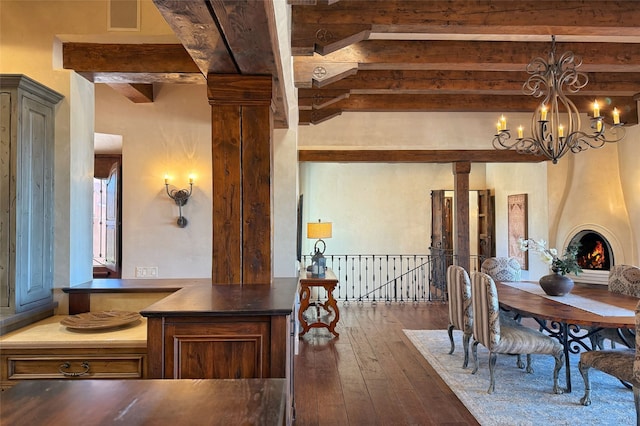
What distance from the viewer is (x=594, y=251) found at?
663 cm

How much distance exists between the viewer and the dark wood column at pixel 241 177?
2389mm

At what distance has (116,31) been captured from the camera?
266cm

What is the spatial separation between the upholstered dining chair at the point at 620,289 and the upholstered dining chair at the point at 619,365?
0.68 m

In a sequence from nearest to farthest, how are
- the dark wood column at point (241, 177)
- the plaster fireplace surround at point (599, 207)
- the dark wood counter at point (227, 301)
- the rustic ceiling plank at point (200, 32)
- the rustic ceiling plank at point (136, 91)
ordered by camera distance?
the rustic ceiling plank at point (200, 32) → the dark wood counter at point (227, 301) → the dark wood column at point (241, 177) → the rustic ceiling plank at point (136, 91) → the plaster fireplace surround at point (599, 207)

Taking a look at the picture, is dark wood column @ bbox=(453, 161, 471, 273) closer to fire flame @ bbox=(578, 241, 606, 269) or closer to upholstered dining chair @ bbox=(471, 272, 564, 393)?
fire flame @ bbox=(578, 241, 606, 269)

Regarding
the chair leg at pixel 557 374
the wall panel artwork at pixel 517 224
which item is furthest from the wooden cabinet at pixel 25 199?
the wall panel artwork at pixel 517 224

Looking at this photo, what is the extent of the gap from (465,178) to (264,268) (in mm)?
5287

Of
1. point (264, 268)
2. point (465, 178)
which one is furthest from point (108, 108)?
point (465, 178)

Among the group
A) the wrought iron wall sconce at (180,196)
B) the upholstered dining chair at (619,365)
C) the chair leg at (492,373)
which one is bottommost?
the chair leg at (492,373)

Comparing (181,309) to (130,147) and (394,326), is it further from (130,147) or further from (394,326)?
(394,326)

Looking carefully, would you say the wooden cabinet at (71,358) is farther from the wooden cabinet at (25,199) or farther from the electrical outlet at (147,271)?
the electrical outlet at (147,271)

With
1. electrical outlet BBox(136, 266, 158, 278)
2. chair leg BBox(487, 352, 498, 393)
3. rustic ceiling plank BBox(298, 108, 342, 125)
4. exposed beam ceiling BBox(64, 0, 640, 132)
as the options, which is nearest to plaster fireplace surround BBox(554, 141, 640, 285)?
exposed beam ceiling BBox(64, 0, 640, 132)

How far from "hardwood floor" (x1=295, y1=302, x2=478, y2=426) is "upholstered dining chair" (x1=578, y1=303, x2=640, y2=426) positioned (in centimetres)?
97

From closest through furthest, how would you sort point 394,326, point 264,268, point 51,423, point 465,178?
point 51,423 < point 264,268 < point 394,326 < point 465,178
